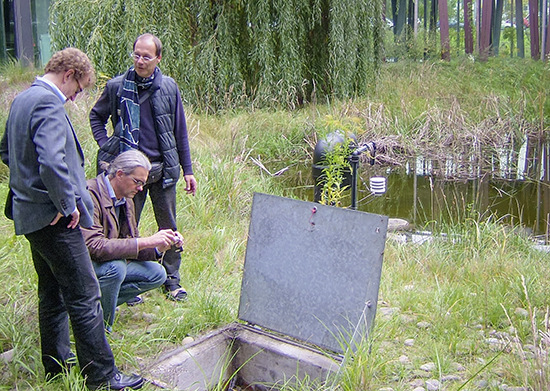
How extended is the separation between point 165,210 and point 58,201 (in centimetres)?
155

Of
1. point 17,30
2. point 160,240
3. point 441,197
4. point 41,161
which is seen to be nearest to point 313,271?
point 160,240

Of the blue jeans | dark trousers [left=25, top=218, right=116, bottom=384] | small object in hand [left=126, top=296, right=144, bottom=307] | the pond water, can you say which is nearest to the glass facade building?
the pond water

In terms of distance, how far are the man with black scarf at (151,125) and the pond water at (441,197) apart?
348cm

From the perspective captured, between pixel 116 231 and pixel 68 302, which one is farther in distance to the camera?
pixel 116 231

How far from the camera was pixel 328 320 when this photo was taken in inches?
128

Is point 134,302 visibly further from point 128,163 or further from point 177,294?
point 128,163

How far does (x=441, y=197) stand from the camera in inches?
329

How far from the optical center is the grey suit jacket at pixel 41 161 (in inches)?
99.8

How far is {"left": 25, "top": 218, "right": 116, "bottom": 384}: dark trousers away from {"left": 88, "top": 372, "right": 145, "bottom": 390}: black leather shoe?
24 millimetres

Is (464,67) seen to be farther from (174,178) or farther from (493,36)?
(174,178)

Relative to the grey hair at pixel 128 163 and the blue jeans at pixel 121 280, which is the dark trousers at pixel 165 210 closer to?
the blue jeans at pixel 121 280

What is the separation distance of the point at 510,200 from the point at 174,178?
17.6 feet

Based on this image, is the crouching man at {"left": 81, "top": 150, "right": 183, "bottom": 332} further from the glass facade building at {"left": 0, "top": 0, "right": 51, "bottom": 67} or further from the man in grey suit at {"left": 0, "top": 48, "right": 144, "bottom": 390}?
the glass facade building at {"left": 0, "top": 0, "right": 51, "bottom": 67}

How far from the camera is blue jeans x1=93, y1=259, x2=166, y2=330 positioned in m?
3.22
